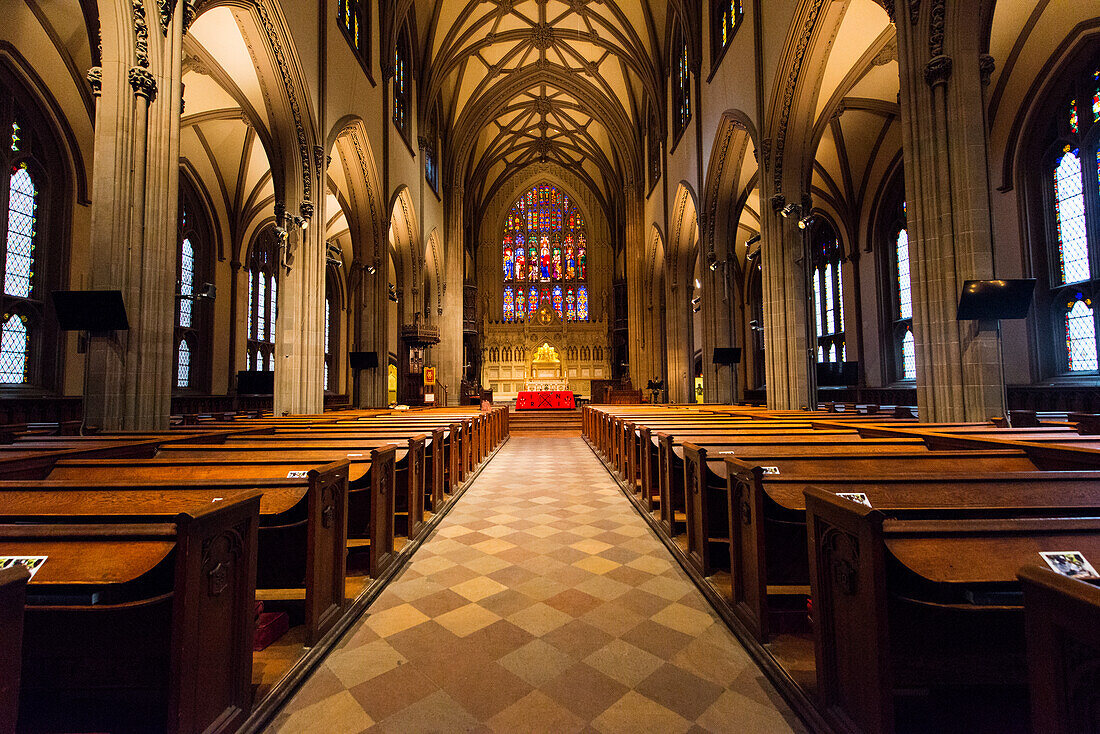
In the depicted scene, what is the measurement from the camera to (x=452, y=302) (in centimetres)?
2144

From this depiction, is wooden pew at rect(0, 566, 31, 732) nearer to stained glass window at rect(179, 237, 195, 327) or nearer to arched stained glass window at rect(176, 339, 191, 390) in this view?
arched stained glass window at rect(176, 339, 191, 390)

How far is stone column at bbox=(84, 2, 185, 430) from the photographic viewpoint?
535cm

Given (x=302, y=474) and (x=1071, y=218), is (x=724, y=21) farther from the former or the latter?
(x=302, y=474)

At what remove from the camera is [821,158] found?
52.0 ft

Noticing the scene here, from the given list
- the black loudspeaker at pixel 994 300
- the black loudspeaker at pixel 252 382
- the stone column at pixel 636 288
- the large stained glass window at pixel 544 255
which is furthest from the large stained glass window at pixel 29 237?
the large stained glass window at pixel 544 255

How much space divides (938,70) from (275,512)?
7.85 meters

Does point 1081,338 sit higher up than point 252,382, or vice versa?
point 1081,338

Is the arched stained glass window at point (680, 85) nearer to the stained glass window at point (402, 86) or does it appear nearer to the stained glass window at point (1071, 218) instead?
the stained glass window at point (1071, 218)

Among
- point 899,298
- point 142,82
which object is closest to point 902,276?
point 899,298

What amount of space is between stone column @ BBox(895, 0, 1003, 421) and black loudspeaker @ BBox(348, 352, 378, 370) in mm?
11354

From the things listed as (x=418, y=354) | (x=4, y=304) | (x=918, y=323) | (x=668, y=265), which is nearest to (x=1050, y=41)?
(x=918, y=323)

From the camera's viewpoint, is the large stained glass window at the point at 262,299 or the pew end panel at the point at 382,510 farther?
the large stained glass window at the point at 262,299

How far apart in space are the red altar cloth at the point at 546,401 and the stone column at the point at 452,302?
285 centimetres

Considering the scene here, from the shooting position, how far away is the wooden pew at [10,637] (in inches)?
40.9
